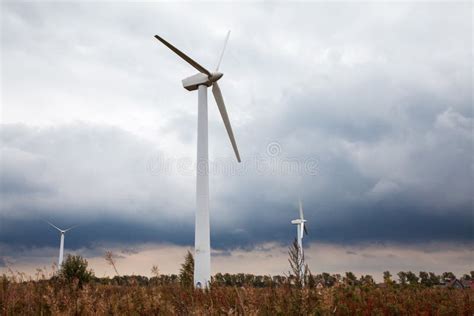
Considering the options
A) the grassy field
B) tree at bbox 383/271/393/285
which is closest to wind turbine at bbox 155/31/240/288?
tree at bbox 383/271/393/285

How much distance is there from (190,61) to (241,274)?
5694 cm

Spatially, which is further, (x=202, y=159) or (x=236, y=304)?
(x=202, y=159)

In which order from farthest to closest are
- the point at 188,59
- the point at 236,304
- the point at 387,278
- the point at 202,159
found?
the point at 188,59
the point at 202,159
the point at 387,278
the point at 236,304

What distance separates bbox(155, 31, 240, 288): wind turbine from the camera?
26.4 metres

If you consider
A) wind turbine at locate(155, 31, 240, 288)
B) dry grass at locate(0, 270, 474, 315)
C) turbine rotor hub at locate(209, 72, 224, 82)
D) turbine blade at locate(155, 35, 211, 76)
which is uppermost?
turbine blade at locate(155, 35, 211, 76)

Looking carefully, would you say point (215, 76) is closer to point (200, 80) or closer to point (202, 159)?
point (200, 80)

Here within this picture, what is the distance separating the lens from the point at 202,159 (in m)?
28.3

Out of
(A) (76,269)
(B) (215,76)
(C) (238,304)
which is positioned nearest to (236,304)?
(C) (238,304)

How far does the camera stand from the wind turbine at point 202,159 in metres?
26.4

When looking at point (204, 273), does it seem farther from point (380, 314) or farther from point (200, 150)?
point (380, 314)

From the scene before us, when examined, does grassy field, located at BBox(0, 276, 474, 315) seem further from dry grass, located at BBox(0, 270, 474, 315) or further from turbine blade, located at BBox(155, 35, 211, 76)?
turbine blade, located at BBox(155, 35, 211, 76)

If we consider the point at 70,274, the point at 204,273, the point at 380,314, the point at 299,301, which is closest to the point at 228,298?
the point at 380,314

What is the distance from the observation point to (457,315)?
9.20m

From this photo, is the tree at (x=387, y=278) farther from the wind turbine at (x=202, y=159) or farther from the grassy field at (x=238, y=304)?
the wind turbine at (x=202, y=159)
